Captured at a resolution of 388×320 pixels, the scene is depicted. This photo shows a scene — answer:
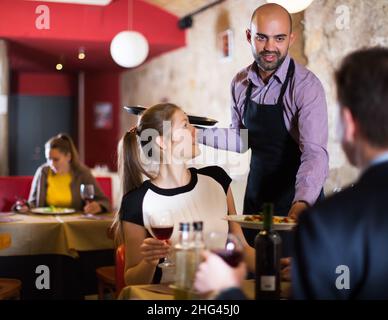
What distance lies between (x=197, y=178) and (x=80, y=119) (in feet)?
12.5

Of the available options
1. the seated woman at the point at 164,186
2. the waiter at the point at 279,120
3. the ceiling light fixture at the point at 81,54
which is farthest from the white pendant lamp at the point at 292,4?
the ceiling light fixture at the point at 81,54

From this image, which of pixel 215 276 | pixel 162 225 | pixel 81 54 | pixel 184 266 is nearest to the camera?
pixel 215 276

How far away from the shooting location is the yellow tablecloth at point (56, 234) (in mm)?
2430

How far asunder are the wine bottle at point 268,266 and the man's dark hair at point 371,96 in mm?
351

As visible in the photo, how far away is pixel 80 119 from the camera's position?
5.40 m

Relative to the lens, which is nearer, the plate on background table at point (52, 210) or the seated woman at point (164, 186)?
the seated woman at point (164, 186)

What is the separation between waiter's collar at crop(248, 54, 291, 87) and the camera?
1910 millimetres

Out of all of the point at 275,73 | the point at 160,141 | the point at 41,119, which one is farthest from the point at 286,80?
the point at 41,119

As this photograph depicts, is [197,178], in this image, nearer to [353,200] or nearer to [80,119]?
[353,200]

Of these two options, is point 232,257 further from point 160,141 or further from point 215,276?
point 160,141

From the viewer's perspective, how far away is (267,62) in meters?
1.91

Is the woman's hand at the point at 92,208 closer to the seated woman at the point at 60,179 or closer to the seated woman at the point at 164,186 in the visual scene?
the seated woman at the point at 60,179

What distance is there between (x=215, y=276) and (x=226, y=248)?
14 centimetres
